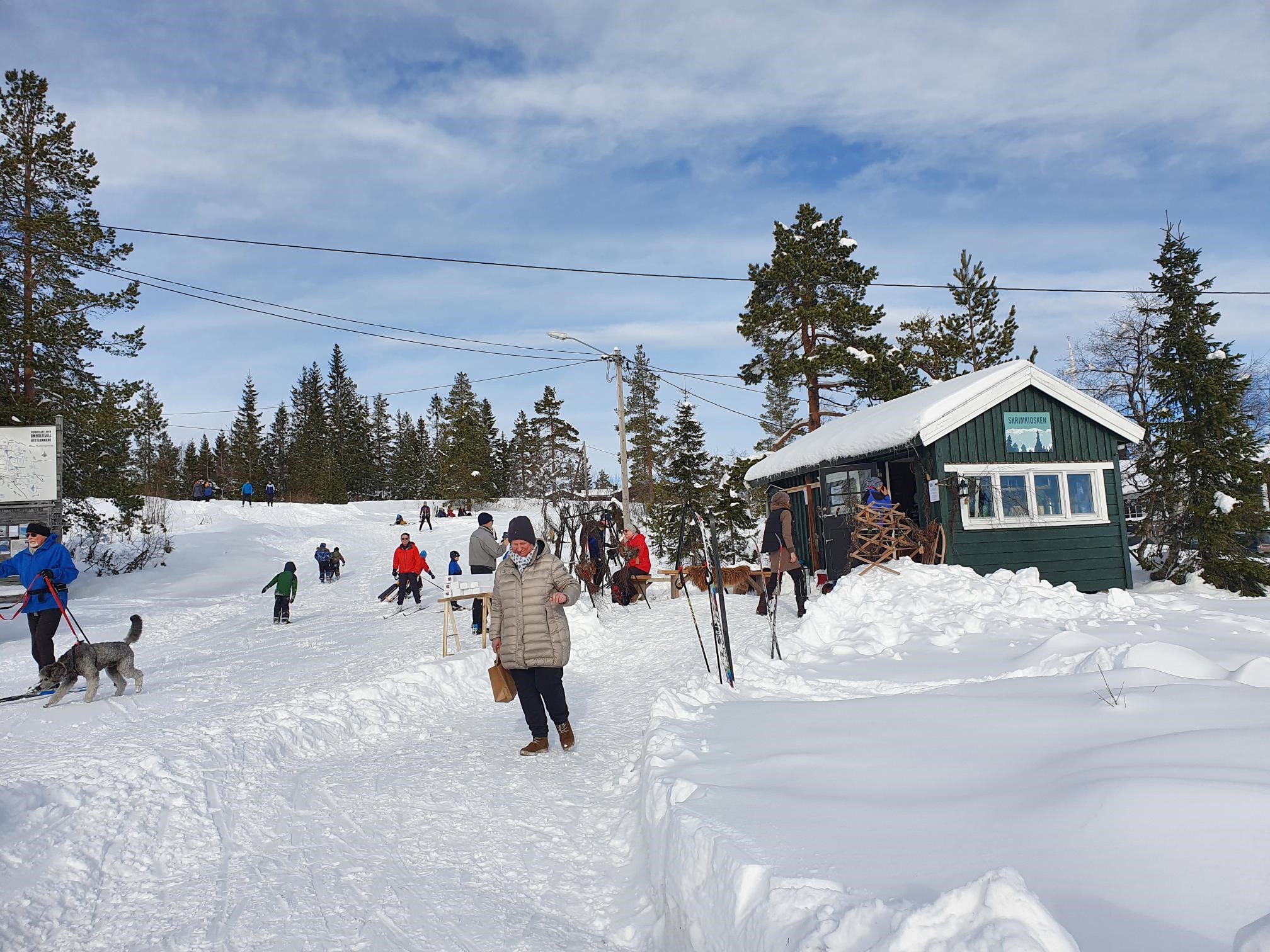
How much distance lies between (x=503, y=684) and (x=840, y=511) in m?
10.8

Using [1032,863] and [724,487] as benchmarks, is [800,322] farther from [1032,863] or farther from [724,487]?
[1032,863]

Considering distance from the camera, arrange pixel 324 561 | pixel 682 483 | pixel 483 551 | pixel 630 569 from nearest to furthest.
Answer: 1. pixel 483 551
2. pixel 630 569
3. pixel 324 561
4. pixel 682 483

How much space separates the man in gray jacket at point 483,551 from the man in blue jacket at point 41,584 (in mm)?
5302

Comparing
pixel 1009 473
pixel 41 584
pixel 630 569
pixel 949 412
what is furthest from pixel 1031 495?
pixel 41 584

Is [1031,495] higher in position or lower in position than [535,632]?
higher

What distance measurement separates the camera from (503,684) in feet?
21.6

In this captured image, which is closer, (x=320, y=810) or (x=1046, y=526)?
(x=320, y=810)

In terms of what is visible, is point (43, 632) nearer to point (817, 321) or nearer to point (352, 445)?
point (817, 321)

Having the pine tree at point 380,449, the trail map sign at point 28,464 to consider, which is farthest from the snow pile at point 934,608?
the pine tree at point 380,449

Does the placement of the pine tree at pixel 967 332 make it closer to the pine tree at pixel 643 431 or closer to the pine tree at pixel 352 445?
the pine tree at pixel 643 431

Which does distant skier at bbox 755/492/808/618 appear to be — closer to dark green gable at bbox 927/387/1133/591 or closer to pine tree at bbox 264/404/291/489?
dark green gable at bbox 927/387/1133/591

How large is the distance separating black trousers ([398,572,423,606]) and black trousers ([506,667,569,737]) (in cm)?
1207

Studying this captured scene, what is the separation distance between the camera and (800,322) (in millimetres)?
26734

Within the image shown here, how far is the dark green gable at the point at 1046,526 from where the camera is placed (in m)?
15.0
